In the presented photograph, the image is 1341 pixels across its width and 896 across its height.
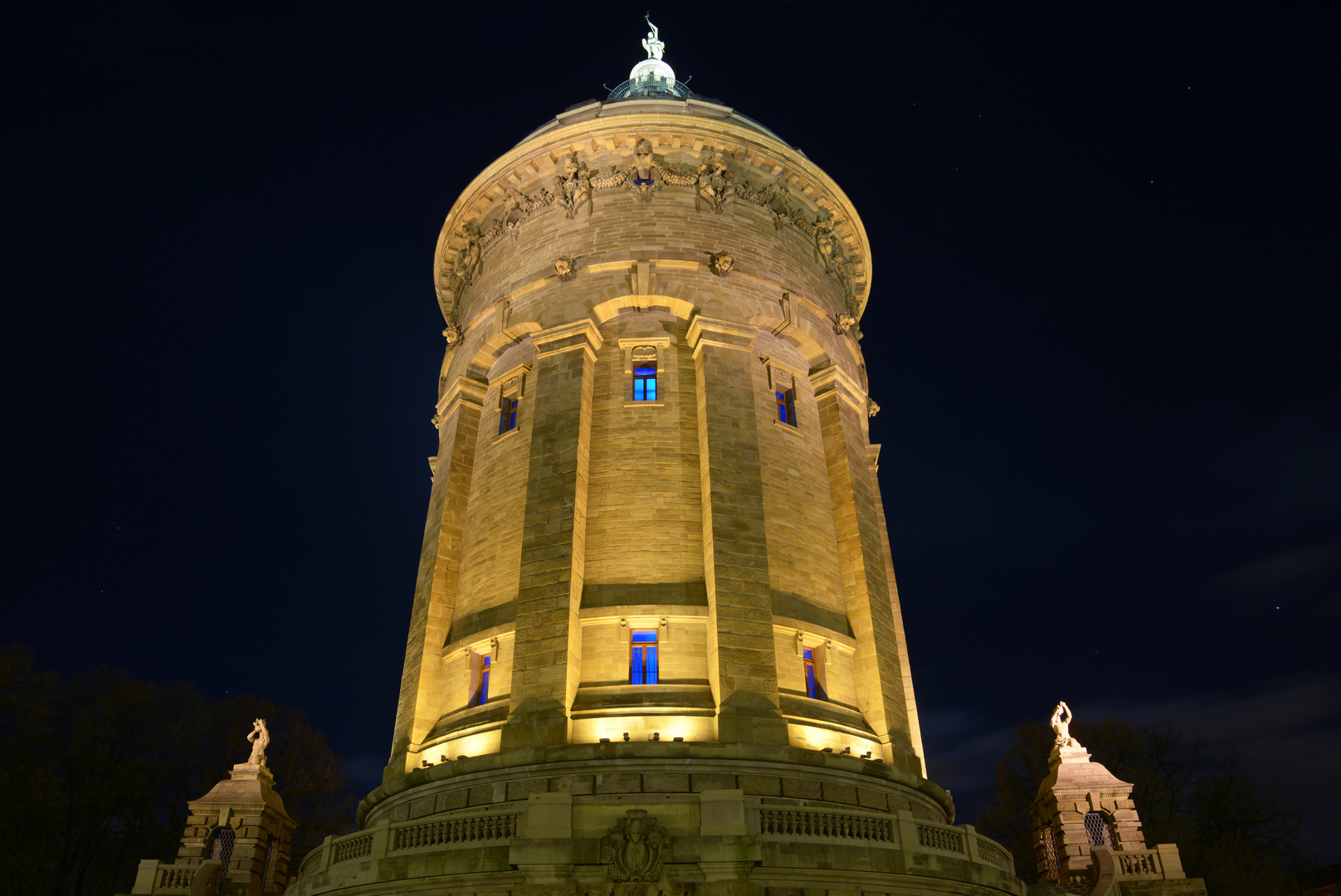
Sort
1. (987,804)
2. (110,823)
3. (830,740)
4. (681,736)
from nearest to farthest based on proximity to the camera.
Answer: (681,736), (830,740), (110,823), (987,804)

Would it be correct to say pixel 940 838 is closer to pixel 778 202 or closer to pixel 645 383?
pixel 645 383

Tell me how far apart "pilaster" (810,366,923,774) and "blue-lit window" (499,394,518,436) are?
359 inches

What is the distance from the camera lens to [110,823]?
3831 cm

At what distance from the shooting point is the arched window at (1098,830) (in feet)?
92.5

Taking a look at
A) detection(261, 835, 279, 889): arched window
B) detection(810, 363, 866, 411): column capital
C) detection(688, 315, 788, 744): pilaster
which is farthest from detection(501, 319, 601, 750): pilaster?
detection(261, 835, 279, 889): arched window

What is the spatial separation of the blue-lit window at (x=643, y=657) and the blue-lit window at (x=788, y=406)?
26.4 feet

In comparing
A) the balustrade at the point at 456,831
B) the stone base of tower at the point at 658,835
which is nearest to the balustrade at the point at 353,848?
the stone base of tower at the point at 658,835

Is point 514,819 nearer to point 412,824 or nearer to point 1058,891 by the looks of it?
point 412,824

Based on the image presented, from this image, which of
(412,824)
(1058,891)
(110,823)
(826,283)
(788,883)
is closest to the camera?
(788,883)

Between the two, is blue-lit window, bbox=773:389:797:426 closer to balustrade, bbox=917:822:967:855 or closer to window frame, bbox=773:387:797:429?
window frame, bbox=773:387:797:429

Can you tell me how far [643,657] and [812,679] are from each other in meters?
4.31

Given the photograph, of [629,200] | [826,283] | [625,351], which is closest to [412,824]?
[625,351]

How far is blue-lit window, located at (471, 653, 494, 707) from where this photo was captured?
2219 centimetres

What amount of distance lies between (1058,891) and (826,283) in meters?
18.9
